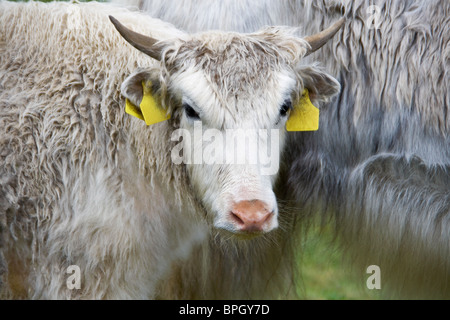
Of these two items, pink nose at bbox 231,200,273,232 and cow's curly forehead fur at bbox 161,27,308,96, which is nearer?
pink nose at bbox 231,200,273,232

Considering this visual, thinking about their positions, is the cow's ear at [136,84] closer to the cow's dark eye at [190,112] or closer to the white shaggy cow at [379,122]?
the cow's dark eye at [190,112]

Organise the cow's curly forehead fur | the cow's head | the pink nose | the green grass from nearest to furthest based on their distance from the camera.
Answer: the pink nose < the cow's head < the cow's curly forehead fur < the green grass

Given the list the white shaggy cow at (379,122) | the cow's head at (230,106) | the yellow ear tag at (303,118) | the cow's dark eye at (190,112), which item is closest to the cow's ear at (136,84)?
the cow's head at (230,106)

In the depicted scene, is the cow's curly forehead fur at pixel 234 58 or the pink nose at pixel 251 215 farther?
the cow's curly forehead fur at pixel 234 58

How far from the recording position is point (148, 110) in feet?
12.6

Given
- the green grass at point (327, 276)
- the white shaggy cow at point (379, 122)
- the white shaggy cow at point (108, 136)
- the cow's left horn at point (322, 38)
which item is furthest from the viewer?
the green grass at point (327, 276)

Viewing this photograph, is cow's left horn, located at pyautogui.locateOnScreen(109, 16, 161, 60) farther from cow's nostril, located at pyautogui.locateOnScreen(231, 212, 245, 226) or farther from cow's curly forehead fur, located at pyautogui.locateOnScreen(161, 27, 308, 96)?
cow's nostril, located at pyautogui.locateOnScreen(231, 212, 245, 226)

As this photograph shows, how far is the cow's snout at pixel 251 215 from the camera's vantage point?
342cm

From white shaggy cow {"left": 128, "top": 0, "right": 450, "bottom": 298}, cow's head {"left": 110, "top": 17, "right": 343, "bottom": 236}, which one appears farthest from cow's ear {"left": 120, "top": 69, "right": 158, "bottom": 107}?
white shaggy cow {"left": 128, "top": 0, "right": 450, "bottom": 298}

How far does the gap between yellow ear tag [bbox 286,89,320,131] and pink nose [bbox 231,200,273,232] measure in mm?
782

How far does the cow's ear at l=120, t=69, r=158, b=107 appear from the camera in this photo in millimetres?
3811

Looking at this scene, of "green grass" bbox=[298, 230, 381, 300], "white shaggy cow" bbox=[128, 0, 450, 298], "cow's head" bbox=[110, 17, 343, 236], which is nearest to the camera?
"cow's head" bbox=[110, 17, 343, 236]

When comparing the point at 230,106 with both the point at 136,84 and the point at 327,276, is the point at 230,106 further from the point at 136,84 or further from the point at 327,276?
the point at 327,276

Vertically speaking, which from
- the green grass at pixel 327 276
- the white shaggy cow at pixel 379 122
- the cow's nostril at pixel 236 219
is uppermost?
the white shaggy cow at pixel 379 122
